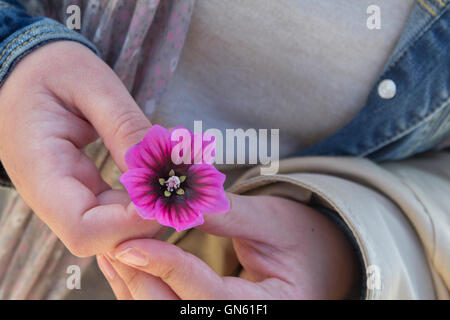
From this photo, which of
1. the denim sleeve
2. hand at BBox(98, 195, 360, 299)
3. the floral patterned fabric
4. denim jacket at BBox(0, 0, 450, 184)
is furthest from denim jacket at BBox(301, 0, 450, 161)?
the denim sleeve

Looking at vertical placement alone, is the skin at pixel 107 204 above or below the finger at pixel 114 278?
above

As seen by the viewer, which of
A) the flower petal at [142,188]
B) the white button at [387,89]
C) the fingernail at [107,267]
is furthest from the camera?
the white button at [387,89]

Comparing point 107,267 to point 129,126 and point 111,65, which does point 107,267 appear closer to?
point 129,126

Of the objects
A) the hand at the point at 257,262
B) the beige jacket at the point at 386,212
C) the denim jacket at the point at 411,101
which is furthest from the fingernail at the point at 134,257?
the denim jacket at the point at 411,101

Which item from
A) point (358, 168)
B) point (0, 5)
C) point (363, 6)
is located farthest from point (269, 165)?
point (0, 5)

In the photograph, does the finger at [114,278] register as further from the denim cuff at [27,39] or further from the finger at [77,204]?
the denim cuff at [27,39]

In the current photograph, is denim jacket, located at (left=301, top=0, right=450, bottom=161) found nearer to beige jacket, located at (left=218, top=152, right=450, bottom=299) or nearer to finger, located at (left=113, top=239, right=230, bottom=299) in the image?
beige jacket, located at (left=218, top=152, right=450, bottom=299)
